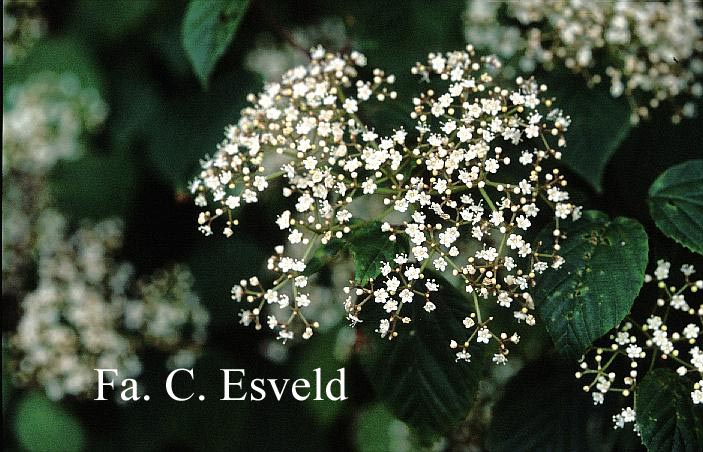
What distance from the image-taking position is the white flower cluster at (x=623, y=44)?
53.6 inches

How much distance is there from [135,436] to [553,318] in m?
1.14

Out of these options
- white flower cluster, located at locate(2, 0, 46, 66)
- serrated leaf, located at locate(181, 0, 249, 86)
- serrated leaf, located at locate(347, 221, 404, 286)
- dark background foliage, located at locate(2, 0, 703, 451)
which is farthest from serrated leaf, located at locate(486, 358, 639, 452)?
white flower cluster, located at locate(2, 0, 46, 66)

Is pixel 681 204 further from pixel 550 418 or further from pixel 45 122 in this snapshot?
pixel 45 122

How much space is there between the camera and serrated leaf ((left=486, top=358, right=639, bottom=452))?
1.19 metres

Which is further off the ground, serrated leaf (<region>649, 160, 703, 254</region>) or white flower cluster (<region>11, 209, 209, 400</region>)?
white flower cluster (<region>11, 209, 209, 400</region>)

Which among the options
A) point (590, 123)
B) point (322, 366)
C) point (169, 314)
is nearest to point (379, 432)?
point (322, 366)

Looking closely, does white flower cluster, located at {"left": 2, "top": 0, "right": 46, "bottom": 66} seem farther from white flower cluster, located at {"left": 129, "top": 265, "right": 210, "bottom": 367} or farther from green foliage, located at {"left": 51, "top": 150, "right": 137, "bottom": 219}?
white flower cluster, located at {"left": 129, "top": 265, "right": 210, "bottom": 367}

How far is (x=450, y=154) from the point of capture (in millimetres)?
955

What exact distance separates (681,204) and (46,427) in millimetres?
1696

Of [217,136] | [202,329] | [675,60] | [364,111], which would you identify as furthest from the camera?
[202,329]

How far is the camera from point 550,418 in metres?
1.22

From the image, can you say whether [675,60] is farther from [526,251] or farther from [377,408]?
[377,408]

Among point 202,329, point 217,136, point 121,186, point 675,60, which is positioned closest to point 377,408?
point 202,329

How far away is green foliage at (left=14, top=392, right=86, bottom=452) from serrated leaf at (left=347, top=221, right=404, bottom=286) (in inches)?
53.2
